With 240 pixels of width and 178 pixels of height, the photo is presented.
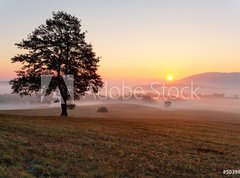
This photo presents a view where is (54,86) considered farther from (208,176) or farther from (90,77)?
(208,176)

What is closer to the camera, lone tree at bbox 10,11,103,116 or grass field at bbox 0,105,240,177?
grass field at bbox 0,105,240,177

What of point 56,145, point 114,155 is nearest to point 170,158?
point 114,155

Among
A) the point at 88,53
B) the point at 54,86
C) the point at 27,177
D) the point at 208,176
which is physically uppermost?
the point at 88,53

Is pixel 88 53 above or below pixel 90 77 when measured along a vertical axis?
above

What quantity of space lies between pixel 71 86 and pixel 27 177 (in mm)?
38608

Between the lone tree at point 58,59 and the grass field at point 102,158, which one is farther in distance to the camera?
the lone tree at point 58,59

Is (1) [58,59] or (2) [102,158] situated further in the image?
(1) [58,59]

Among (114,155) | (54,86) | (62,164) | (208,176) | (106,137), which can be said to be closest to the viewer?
(62,164)

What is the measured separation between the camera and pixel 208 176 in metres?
17.0

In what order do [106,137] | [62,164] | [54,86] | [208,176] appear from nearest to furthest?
[62,164] → [208,176] → [106,137] → [54,86]

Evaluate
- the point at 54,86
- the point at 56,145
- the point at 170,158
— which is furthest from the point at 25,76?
the point at 170,158

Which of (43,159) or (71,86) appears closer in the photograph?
(43,159)

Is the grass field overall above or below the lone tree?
below

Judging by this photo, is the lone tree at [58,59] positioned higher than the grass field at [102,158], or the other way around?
the lone tree at [58,59]
